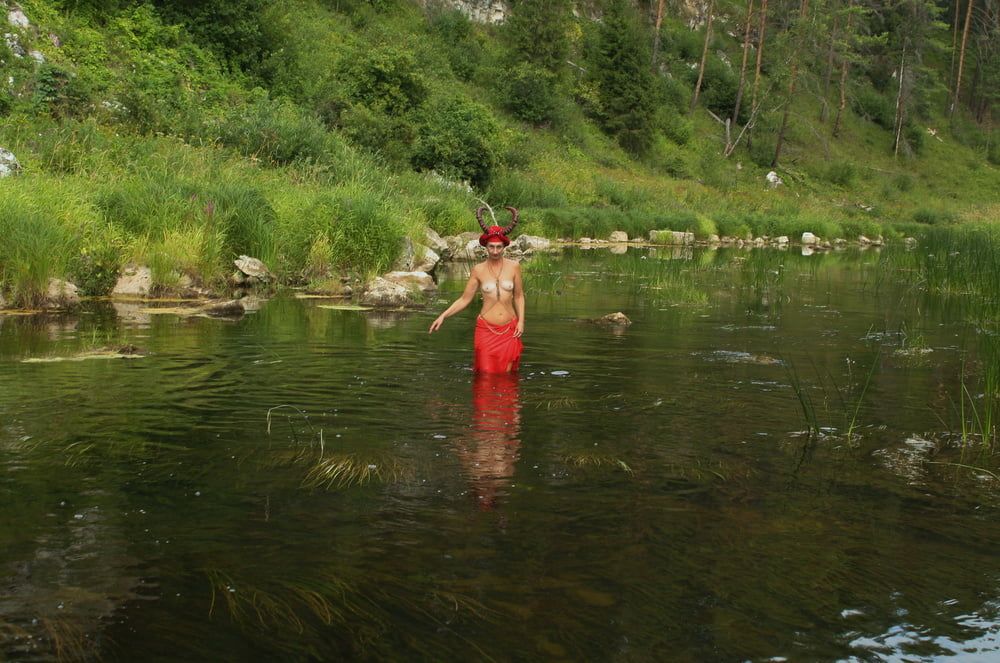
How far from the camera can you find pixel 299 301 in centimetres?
1377

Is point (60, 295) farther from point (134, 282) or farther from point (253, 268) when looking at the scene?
point (253, 268)

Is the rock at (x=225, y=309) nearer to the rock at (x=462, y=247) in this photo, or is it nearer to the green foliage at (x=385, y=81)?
the rock at (x=462, y=247)

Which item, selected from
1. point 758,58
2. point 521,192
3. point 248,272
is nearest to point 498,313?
point 248,272

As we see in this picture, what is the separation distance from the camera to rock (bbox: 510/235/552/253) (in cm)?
2501

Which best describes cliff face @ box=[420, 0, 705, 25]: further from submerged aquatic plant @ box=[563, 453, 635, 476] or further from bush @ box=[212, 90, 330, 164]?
submerged aquatic plant @ box=[563, 453, 635, 476]

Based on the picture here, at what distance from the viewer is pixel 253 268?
14.3m

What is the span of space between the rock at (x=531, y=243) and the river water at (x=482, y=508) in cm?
1549

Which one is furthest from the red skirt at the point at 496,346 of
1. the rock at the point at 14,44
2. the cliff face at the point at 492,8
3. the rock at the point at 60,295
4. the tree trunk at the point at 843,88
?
the tree trunk at the point at 843,88

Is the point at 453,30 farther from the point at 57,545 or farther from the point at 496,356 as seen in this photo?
the point at 57,545

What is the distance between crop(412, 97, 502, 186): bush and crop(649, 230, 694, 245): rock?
5.90 m

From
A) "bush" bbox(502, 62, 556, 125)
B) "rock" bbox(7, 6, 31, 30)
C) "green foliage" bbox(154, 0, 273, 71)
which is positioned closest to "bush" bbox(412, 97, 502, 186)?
"green foliage" bbox(154, 0, 273, 71)

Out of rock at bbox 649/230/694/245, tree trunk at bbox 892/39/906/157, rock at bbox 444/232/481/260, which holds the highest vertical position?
tree trunk at bbox 892/39/906/157

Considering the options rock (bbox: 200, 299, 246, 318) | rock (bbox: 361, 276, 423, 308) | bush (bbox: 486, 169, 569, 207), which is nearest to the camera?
rock (bbox: 200, 299, 246, 318)

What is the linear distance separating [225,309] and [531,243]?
14.6 meters
